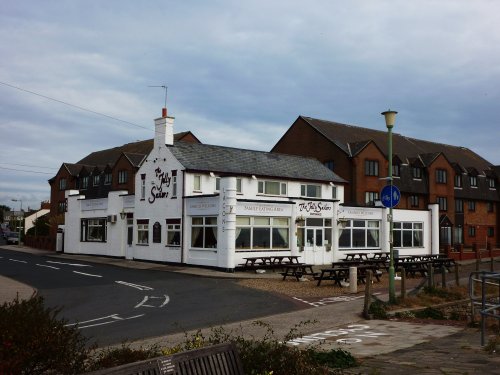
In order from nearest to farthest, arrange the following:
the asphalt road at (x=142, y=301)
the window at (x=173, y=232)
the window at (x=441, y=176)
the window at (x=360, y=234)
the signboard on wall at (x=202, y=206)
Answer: the asphalt road at (x=142, y=301), the signboard on wall at (x=202, y=206), the window at (x=173, y=232), the window at (x=360, y=234), the window at (x=441, y=176)

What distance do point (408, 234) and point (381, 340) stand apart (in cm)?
3090

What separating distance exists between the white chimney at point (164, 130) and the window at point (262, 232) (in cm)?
735

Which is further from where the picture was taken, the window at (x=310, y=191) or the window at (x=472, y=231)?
the window at (x=472, y=231)

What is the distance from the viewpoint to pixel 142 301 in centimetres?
1800

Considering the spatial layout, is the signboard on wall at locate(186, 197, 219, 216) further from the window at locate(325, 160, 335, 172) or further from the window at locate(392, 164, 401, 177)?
the window at locate(392, 164, 401, 177)

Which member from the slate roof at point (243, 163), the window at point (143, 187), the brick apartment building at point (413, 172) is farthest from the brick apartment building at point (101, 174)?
the slate roof at point (243, 163)

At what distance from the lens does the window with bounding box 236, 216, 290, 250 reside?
29.9 meters

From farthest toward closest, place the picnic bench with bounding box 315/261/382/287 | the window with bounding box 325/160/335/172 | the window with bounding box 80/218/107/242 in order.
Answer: the window with bounding box 325/160/335/172 < the window with bounding box 80/218/107/242 < the picnic bench with bounding box 315/261/382/287

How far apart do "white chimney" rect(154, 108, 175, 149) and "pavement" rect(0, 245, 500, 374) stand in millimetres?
16996

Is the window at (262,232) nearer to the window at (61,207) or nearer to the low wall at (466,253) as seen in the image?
the low wall at (466,253)

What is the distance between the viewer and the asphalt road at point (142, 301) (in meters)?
13.3

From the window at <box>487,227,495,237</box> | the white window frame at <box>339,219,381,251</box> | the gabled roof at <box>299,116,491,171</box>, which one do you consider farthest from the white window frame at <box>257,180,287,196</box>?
the window at <box>487,227,495,237</box>

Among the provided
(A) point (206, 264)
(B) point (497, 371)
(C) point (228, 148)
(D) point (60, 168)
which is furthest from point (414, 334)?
(D) point (60, 168)

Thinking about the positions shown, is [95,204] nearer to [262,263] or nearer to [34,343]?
[262,263]
